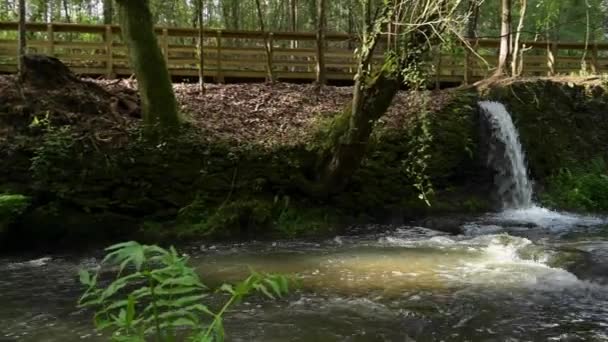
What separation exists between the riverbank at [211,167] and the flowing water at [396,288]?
78cm

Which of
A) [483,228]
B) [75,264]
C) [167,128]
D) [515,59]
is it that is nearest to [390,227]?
[483,228]

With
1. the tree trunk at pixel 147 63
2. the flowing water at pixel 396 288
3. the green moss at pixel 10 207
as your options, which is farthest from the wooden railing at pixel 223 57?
the green moss at pixel 10 207

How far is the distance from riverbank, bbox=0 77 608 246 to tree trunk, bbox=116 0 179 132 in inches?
15.4

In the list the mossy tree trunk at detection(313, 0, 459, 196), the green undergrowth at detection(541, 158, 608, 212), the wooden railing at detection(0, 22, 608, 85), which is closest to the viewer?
the mossy tree trunk at detection(313, 0, 459, 196)

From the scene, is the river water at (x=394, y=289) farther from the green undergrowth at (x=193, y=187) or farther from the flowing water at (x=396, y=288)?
the green undergrowth at (x=193, y=187)

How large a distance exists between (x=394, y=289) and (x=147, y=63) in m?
6.07

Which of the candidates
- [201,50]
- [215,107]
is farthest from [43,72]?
[201,50]

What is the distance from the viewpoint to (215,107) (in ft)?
40.3

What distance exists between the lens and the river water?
5.16 m

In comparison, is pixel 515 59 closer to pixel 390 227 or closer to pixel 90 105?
pixel 390 227

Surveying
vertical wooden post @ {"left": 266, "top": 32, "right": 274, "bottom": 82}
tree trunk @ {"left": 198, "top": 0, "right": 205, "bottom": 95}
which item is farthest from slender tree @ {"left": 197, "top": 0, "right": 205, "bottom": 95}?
vertical wooden post @ {"left": 266, "top": 32, "right": 274, "bottom": 82}

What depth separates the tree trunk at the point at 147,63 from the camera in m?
9.95

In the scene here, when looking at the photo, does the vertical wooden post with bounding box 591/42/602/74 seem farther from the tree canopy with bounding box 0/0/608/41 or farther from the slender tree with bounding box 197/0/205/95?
the slender tree with bounding box 197/0/205/95

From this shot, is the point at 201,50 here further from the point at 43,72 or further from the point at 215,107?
the point at 43,72
